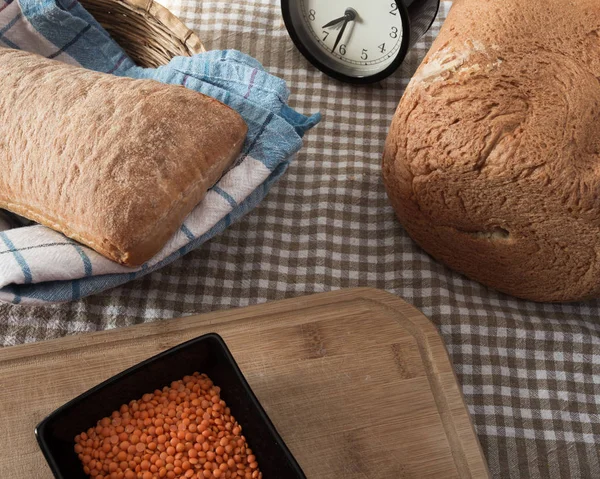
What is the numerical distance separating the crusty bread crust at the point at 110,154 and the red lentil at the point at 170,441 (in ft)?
0.75

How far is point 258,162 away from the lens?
1187 millimetres

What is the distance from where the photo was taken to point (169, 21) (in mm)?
1298

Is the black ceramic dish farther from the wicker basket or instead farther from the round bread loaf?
the wicker basket

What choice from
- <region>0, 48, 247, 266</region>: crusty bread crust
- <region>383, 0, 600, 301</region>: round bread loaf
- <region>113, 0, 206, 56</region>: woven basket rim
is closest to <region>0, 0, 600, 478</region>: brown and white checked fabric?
<region>383, 0, 600, 301</region>: round bread loaf

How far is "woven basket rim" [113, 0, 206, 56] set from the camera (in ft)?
4.24

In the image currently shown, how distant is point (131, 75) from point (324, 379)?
28.6 inches

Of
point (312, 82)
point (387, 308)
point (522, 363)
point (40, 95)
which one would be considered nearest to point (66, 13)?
point (40, 95)

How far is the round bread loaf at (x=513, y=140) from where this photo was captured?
107 cm

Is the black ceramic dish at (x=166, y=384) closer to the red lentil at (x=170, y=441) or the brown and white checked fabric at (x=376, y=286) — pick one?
the red lentil at (x=170, y=441)

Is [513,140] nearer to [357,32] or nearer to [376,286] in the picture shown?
[376,286]

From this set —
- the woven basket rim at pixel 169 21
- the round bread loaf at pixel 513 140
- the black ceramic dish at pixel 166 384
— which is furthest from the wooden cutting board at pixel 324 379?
the woven basket rim at pixel 169 21

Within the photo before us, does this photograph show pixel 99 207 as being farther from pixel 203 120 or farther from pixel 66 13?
pixel 66 13

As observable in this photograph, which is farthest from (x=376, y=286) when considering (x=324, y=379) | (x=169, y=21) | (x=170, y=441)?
(x=169, y=21)

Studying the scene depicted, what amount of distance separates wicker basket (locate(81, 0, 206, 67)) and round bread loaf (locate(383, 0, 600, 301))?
0.44m
